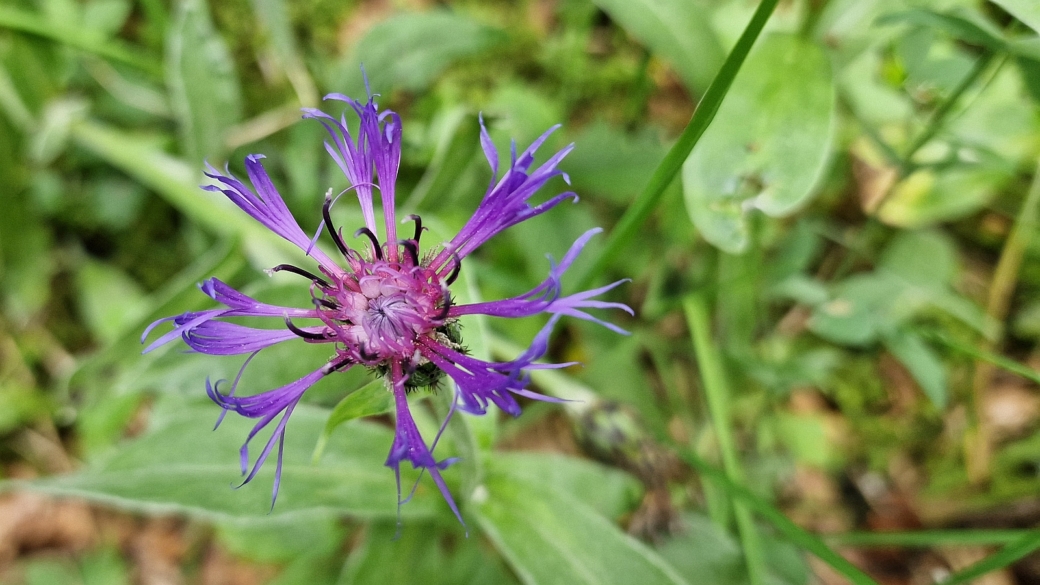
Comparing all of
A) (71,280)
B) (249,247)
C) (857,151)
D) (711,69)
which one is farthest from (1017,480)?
(71,280)

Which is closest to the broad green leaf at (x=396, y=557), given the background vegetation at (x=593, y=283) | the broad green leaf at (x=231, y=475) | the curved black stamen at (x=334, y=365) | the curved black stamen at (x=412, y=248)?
the background vegetation at (x=593, y=283)

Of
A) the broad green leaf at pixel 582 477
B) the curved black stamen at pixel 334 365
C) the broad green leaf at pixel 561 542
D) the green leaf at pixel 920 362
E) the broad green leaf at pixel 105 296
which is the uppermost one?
the curved black stamen at pixel 334 365

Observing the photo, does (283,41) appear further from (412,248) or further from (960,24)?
(960,24)

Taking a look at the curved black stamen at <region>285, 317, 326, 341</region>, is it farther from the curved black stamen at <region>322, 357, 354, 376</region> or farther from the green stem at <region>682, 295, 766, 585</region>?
the green stem at <region>682, 295, 766, 585</region>

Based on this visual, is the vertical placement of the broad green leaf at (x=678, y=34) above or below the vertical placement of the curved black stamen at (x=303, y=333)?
above

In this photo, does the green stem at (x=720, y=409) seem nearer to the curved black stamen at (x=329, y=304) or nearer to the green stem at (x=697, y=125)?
the green stem at (x=697, y=125)
